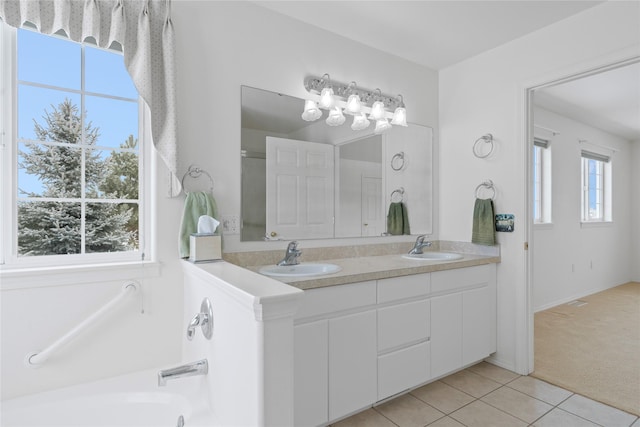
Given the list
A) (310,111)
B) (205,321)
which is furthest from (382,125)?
(205,321)

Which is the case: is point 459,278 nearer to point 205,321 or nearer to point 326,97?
point 326,97

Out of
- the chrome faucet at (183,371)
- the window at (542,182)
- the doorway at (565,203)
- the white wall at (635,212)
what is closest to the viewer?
the chrome faucet at (183,371)

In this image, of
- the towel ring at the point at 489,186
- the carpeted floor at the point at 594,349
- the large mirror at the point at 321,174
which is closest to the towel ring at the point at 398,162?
the large mirror at the point at 321,174

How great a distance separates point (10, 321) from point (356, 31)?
265 centimetres

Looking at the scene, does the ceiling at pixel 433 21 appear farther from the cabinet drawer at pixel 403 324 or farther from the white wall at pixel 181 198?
the cabinet drawer at pixel 403 324

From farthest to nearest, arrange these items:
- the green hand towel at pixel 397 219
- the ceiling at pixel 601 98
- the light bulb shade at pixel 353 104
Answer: the ceiling at pixel 601 98 → the green hand towel at pixel 397 219 → the light bulb shade at pixel 353 104

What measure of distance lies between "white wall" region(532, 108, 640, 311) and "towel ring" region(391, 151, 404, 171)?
85.2 inches

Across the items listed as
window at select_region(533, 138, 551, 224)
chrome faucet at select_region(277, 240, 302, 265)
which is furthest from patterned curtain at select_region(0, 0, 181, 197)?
window at select_region(533, 138, 551, 224)

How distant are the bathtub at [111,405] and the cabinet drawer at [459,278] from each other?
1535 mm

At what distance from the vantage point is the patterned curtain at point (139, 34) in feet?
5.21

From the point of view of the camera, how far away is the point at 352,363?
1.88m

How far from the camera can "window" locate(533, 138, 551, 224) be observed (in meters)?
4.24

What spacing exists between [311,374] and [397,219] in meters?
1.55

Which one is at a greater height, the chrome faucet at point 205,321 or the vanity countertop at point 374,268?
the vanity countertop at point 374,268
